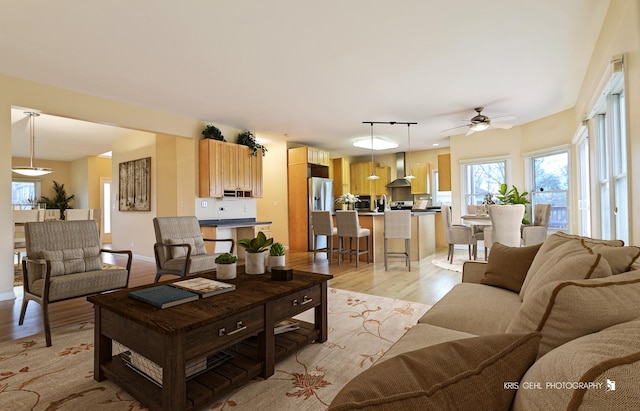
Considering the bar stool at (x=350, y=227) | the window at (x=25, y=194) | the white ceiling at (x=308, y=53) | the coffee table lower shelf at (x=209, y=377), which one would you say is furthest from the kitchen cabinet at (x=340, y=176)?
the window at (x=25, y=194)

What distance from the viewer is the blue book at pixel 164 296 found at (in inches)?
69.3

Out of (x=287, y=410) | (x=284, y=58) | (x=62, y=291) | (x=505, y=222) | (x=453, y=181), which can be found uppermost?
(x=284, y=58)

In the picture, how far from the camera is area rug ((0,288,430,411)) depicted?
5.69 ft

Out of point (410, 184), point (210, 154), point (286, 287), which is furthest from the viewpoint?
point (410, 184)

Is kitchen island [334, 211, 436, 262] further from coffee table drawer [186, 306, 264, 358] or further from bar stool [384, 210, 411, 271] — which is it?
coffee table drawer [186, 306, 264, 358]

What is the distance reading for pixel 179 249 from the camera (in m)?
3.91

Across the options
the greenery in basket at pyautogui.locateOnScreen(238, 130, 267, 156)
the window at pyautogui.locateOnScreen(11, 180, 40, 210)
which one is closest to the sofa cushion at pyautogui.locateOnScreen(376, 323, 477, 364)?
the greenery in basket at pyautogui.locateOnScreen(238, 130, 267, 156)

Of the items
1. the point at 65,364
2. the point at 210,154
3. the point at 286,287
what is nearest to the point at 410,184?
the point at 210,154

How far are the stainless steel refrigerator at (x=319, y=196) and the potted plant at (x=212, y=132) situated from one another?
7.93ft

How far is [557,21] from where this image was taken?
9.47ft

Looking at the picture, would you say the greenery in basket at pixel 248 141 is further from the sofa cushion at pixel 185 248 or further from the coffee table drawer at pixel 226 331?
the coffee table drawer at pixel 226 331

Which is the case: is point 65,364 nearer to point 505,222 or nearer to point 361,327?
point 361,327

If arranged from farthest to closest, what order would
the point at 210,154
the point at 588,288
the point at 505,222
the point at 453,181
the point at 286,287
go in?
the point at 453,181 < the point at 210,154 < the point at 505,222 < the point at 286,287 < the point at 588,288

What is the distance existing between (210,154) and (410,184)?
5.65m
